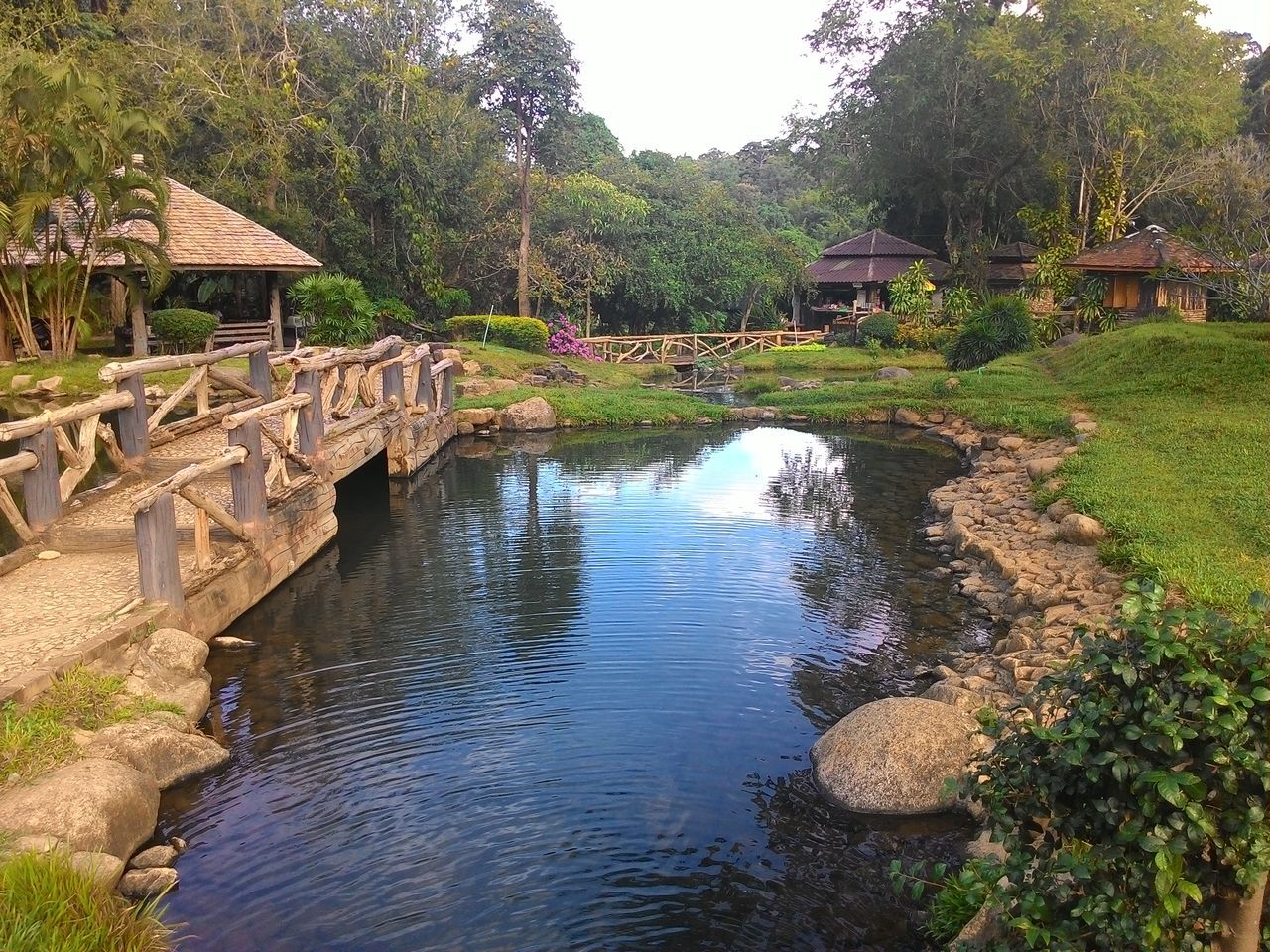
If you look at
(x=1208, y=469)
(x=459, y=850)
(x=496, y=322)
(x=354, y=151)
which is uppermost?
(x=354, y=151)

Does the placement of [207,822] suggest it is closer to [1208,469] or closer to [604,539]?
[604,539]

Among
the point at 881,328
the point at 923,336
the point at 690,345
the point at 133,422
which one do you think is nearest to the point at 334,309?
the point at 690,345

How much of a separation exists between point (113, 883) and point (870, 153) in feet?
132

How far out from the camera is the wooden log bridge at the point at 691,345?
36.2 meters

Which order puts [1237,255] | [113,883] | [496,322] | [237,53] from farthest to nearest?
[496,322] → [237,53] → [1237,255] → [113,883]

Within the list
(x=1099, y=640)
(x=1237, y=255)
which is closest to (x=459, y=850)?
(x=1099, y=640)

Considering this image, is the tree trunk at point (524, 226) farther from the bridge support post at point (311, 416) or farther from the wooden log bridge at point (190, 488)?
the bridge support post at point (311, 416)

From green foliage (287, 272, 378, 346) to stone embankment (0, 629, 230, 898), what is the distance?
A: 2073 cm

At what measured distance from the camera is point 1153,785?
12.4 feet

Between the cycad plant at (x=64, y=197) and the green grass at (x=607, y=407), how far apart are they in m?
8.18

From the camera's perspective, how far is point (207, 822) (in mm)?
6887

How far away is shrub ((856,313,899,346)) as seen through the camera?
3584 centimetres

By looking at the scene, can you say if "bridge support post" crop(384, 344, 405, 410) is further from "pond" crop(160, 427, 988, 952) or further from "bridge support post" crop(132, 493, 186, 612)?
"bridge support post" crop(132, 493, 186, 612)

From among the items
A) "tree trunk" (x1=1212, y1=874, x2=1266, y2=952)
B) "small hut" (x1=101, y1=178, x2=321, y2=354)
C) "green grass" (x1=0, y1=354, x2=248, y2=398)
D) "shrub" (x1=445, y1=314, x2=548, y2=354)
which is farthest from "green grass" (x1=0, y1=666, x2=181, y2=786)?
"shrub" (x1=445, y1=314, x2=548, y2=354)
